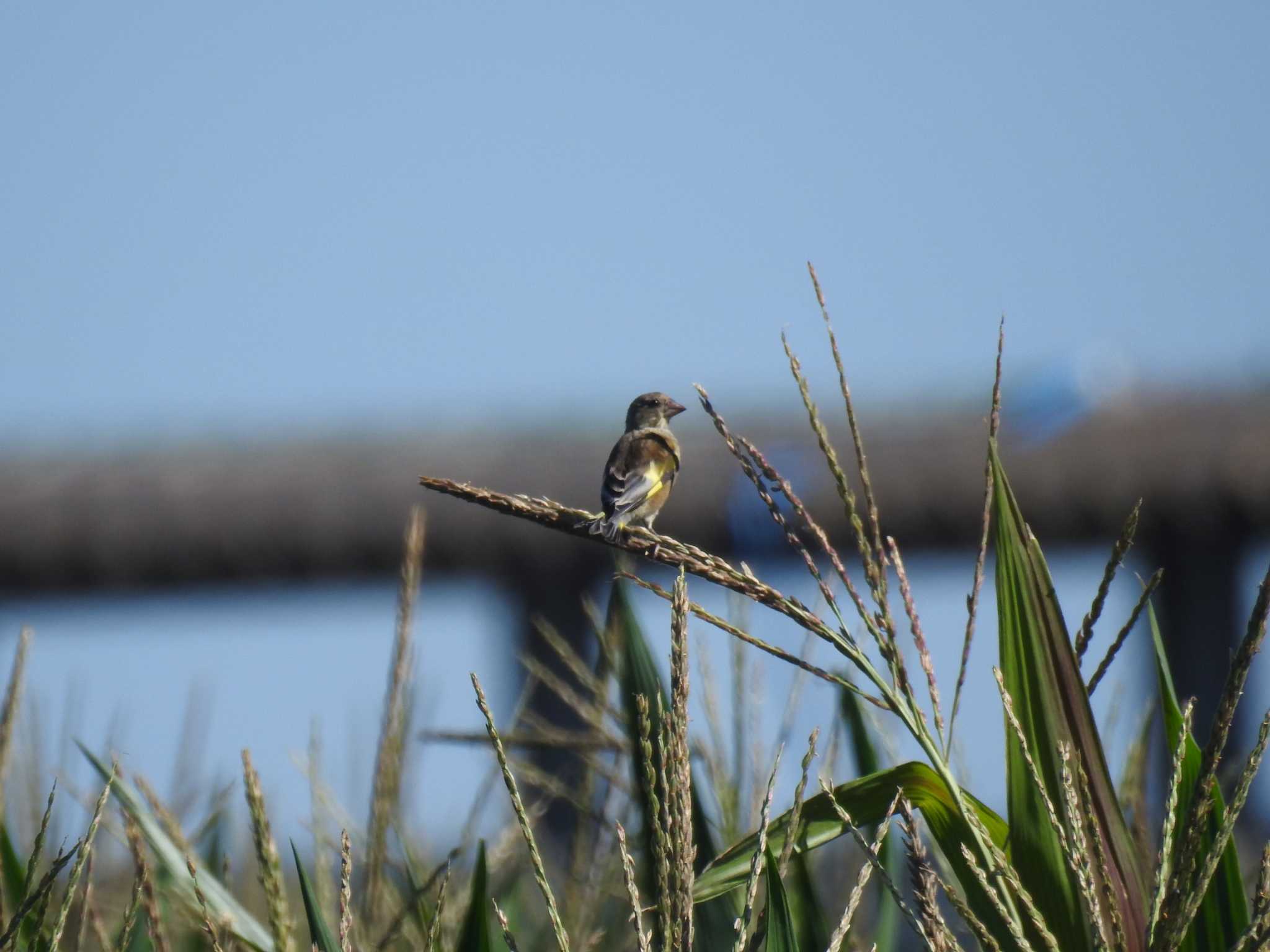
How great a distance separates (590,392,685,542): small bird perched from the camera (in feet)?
14.2

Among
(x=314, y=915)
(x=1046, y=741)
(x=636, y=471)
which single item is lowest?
(x=314, y=915)

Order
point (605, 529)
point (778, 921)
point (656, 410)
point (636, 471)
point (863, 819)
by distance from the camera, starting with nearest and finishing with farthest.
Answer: point (778, 921), point (863, 819), point (605, 529), point (636, 471), point (656, 410)

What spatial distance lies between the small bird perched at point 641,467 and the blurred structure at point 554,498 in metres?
4.33

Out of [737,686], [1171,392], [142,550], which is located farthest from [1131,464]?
[737,686]

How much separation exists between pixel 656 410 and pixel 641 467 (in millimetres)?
438

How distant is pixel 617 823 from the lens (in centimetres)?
139

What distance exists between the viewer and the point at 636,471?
14.7 feet

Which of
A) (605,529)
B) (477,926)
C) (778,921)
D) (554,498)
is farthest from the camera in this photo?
(554,498)

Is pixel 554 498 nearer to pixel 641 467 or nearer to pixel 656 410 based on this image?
pixel 656 410

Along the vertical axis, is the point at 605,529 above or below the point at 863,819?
above

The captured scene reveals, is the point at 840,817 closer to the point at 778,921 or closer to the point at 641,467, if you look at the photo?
the point at 778,921

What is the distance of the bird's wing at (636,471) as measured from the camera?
4324mm

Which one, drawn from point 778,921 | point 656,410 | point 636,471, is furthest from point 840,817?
point 656,410

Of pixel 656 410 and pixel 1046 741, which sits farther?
pixel 656 410
